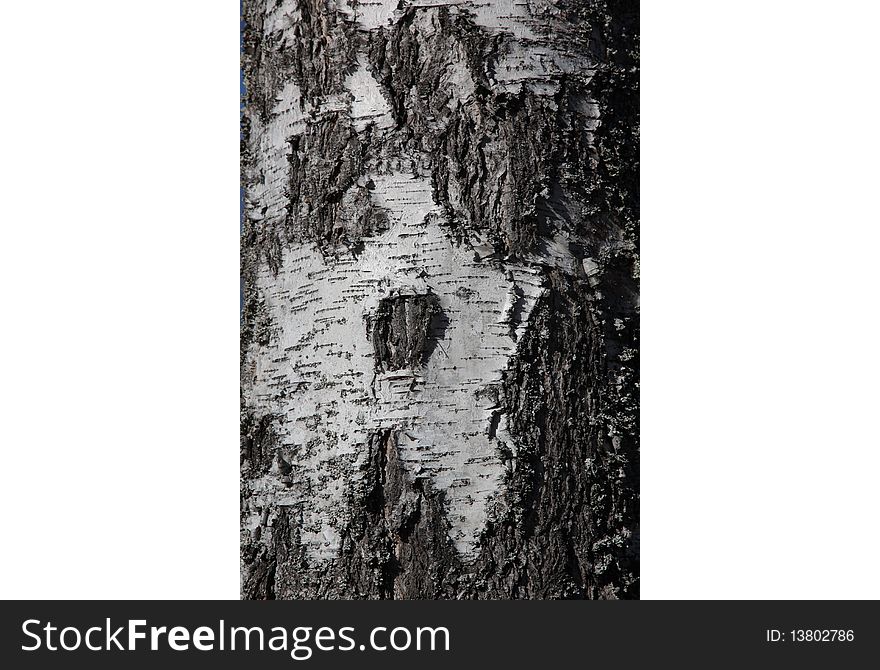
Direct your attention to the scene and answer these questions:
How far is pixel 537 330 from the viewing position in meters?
1.65

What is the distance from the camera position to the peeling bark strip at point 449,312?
162cm

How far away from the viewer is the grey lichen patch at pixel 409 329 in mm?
1636

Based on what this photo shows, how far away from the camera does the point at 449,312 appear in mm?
1641

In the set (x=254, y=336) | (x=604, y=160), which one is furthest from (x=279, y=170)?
(x=604, y=160)

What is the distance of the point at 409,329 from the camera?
5.37 ft

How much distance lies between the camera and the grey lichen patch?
1636 millimetres

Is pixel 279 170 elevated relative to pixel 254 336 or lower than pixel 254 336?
elevated

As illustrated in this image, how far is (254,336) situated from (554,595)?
697 mm

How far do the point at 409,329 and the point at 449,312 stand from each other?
0.07 metres

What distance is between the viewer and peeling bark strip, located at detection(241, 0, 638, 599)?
5.33 ft

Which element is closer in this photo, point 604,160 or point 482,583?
point 482,583
